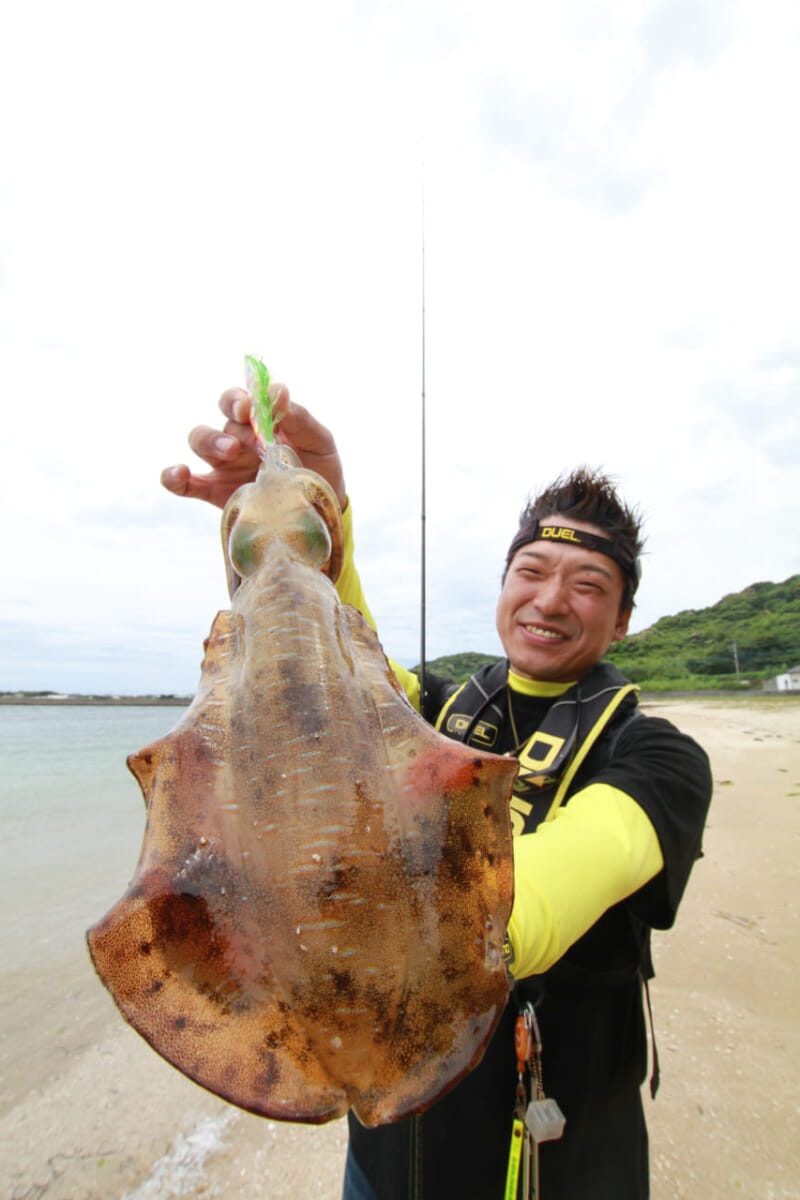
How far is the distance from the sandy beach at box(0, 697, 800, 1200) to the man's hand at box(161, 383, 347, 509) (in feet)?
14.8

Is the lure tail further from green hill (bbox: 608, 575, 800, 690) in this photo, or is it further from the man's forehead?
green hill (bbox: 608, 575, 800, 690)

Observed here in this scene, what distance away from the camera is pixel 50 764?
34375 millimetres

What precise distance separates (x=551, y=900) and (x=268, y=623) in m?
1.07

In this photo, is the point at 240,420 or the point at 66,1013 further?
the point at 66,1013

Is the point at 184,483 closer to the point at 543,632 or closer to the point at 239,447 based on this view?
the point at 239,447

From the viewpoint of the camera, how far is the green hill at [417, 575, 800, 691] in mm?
68312

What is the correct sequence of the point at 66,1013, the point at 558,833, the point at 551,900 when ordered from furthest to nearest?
the point at 66,1013
the point at 558,833
the point at 551,900

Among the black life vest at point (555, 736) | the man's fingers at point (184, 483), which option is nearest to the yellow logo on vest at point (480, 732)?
the black life vest at point (555, 736)

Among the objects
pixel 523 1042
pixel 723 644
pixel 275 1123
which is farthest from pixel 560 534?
pixel 723 644

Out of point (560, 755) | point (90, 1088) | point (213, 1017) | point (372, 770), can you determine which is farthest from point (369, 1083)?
point (90, 1088)

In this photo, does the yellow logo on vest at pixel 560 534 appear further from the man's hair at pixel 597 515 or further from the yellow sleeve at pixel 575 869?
the yellow sleeve at pixel 575 869

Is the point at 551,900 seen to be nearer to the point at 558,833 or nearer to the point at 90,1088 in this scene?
the point at 558,833

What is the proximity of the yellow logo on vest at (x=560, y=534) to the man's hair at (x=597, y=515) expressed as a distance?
81mm

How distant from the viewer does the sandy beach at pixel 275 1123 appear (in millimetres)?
3944
